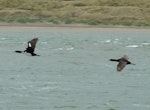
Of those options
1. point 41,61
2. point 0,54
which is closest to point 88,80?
point 41,61

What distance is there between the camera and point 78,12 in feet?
375

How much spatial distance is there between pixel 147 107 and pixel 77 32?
57.8 m

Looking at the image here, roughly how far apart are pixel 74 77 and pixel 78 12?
68.6 metres

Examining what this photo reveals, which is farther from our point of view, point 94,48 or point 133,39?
point 133,39

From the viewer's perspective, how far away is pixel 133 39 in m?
84.4

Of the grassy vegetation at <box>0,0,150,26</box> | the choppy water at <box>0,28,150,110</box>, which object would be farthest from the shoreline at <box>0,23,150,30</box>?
the choppy water at <box>0,28,150,110</box>

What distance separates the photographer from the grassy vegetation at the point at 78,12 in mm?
106500

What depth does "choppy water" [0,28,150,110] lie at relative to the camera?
37.9 meters

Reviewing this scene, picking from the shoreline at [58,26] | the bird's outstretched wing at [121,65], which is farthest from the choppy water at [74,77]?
the shoreline at [58,26]

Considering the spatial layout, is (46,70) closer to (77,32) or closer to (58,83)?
(58,83)

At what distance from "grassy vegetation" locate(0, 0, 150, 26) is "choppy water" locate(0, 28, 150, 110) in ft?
94.5

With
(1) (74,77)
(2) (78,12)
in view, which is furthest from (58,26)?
(1) (74,77)

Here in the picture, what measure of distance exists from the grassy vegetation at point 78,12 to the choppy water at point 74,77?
28800 millimetres

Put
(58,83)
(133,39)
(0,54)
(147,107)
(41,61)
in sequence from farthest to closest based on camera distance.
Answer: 1. (133,39)
2. (0,54)
3. (41,61)
4. (58,83)
5. (147,107)
